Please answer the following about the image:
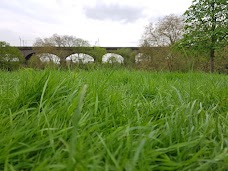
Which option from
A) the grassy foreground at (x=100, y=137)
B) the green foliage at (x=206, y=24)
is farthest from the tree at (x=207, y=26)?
the grassy foreground at (x=100, y=137)

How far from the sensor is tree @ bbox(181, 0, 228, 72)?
1485 centimetres

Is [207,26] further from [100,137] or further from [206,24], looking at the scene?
[100,137]

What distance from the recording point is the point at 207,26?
15.9 meters

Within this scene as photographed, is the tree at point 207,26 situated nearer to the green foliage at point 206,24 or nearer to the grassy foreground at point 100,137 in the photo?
the green foliage at point 206,24

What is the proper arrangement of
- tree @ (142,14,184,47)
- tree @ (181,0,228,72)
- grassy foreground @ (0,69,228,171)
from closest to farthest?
1. grassy foreground @ (0,69,228,171)
2. tree @ (181,0,228,72)
3. tree @ (142,14,184,47)

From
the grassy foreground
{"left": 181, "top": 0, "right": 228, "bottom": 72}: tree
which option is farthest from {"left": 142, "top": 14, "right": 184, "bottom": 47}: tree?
the grassy foreground

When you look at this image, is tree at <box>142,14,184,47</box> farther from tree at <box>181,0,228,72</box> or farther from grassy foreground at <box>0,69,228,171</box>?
grassy foreground at <box>0,69,228,171</box>

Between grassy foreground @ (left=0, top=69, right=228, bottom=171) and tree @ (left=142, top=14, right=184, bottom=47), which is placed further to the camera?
tree @ (left=142, top=14, right=184, bottom=47)

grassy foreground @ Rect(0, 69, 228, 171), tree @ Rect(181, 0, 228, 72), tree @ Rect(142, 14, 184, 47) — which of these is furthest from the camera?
tree @ Rect(142, 14, 184, 47)

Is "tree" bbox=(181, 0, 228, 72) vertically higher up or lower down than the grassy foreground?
higher up

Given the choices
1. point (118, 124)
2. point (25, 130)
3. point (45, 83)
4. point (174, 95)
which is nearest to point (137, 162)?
point (118, 124)

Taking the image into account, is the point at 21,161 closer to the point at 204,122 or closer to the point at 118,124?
the point at 118,124

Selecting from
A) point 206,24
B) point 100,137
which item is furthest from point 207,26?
point 100,137

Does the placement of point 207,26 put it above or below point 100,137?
above
